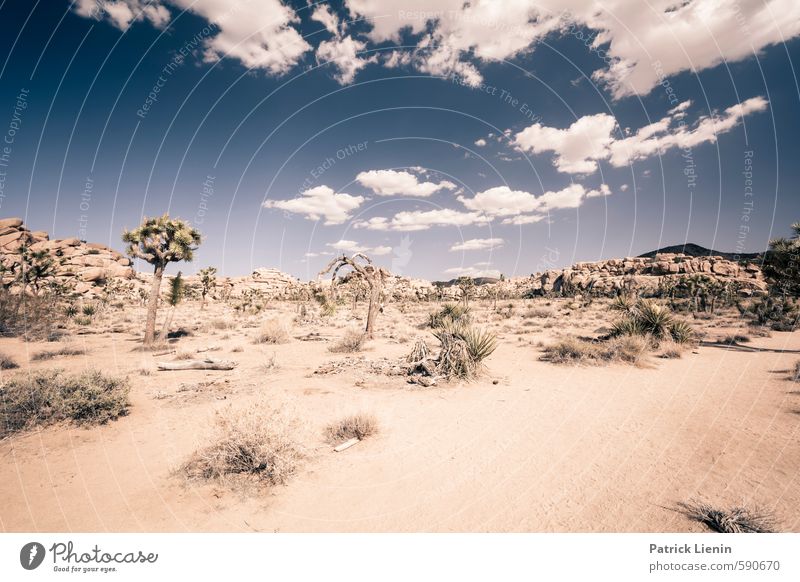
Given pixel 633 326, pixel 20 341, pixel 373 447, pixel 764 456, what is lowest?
pixel 20 341

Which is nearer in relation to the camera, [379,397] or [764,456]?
[764,456]

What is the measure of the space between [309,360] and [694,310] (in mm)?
33129

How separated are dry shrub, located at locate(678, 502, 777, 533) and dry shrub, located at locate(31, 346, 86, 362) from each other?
17.8 metres

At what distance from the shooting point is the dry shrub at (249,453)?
4.50 m

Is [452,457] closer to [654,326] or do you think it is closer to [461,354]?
[461,354]

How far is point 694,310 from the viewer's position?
28188mm

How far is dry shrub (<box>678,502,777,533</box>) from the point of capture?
11.1 ft

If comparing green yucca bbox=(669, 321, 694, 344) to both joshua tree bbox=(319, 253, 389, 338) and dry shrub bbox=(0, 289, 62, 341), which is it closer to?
joshua tree bbox=(319, 253, 389, 338)

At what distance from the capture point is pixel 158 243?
15734 mm

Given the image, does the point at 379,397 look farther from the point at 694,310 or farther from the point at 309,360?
the point at 694,310

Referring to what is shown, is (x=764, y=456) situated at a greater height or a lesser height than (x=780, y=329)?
lesser

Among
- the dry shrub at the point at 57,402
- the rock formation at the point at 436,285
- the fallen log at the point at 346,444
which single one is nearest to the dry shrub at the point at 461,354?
the fallen log at the point at 346,444
